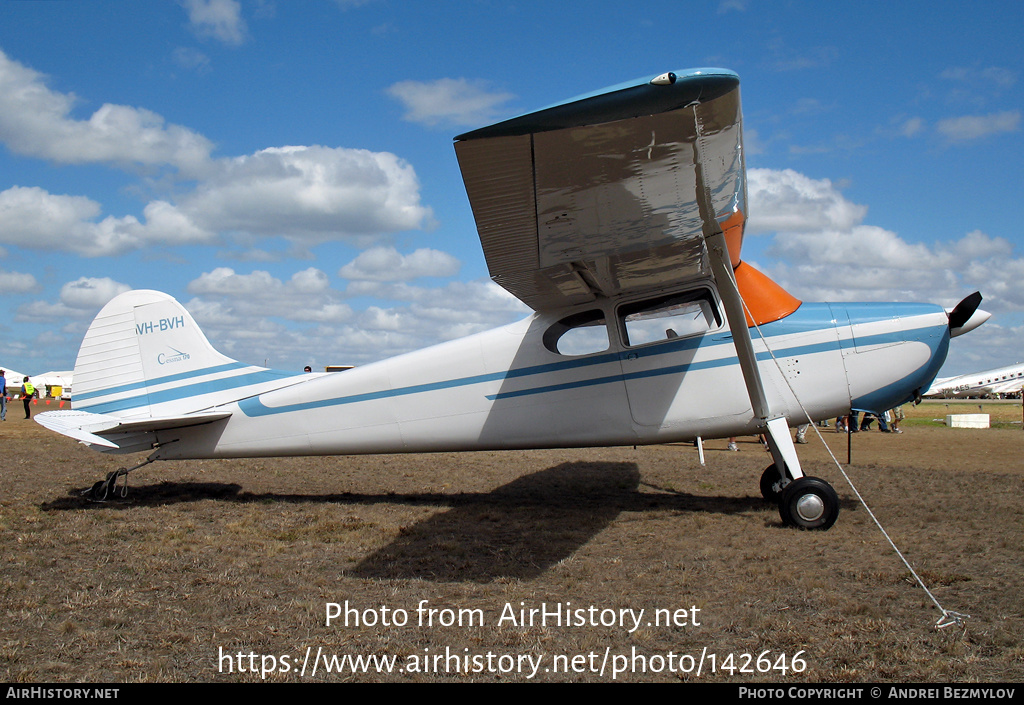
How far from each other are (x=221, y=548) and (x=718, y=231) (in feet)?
15.5

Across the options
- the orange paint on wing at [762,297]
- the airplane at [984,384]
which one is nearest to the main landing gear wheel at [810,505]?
the orange paint on wing at [762,297]

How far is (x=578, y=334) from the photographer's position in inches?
264

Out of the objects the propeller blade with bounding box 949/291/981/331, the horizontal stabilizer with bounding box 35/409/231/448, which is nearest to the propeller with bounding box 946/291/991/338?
the propeller blade with bounding box 949/291/981/331

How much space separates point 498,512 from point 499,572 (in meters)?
2.27

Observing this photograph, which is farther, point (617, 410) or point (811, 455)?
point (811, 455)

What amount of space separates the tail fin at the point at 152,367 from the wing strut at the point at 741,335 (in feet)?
16.9

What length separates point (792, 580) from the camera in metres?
4.05

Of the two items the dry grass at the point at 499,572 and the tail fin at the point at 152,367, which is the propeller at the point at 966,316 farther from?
the tail fin at the point at 152,367

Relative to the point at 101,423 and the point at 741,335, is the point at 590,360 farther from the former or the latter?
the point at 101,423

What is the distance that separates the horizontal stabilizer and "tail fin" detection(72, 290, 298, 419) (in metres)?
0.28
